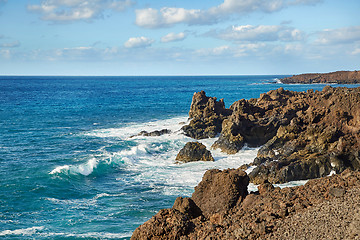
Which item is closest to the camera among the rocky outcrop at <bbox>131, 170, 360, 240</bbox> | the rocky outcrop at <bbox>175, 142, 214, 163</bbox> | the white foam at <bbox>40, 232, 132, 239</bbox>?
the rocky outcrop at <bbox>131, 170, 360, 240</bbox>

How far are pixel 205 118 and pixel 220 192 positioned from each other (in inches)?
1213

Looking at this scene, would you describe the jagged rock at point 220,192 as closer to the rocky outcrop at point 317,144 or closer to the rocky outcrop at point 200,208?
the rocky outcrop at point 200,208

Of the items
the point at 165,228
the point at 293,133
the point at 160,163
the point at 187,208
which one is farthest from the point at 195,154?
the point at 165,228

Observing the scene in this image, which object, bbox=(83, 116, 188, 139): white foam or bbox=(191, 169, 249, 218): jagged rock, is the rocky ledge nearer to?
bbox=(83, 116, 188, 139): white foam

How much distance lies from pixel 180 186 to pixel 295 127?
13.8 metres

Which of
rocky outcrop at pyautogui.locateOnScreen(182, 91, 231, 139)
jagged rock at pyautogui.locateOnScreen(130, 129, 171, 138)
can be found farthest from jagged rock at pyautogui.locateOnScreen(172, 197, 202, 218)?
jagged rock at pyautogui.locateOnScreen(130, 129, 171, 138)

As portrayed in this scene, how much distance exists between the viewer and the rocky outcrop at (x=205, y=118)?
4494 centimetres

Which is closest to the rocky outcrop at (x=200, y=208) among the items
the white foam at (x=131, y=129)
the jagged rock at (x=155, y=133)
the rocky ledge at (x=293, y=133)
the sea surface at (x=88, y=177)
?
the sea surface at (x=88, y=177)

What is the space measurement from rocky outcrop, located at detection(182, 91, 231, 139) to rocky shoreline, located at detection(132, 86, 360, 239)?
126mm

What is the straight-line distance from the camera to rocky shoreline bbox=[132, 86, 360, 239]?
545 inches

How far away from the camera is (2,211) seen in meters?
23.6

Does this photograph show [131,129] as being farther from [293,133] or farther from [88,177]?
[293,133]

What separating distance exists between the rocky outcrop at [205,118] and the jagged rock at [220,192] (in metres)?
26.4

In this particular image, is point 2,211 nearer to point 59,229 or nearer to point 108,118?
point 59,229
